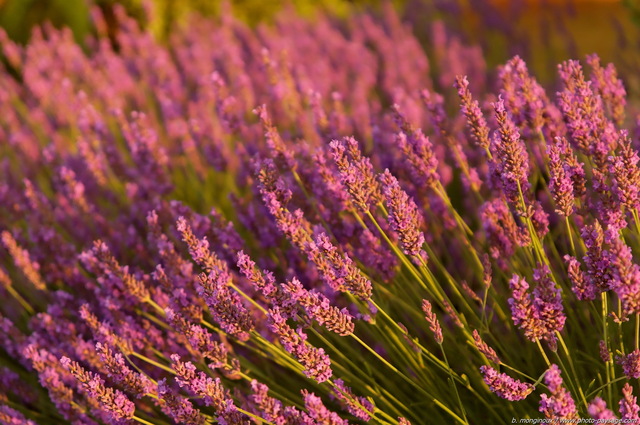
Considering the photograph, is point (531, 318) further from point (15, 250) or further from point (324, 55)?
point (324, 55)

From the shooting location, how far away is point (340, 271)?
1.62 m

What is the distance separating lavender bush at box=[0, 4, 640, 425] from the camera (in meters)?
1.59

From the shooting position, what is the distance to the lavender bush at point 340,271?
1.59 metres

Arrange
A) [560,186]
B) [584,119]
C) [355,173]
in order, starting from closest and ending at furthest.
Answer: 1. [560,186]
2. [355,173]
3. [584,119]

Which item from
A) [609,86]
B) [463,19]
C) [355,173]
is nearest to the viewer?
[355,173]

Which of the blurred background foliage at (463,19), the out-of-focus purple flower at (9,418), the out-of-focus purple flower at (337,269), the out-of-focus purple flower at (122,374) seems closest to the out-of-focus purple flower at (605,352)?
the out-of-focus purple flower at (337,269)

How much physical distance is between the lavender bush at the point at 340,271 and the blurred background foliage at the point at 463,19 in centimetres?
88

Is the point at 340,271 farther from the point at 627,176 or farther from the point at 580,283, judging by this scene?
the point at 627,176

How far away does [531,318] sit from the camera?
150cm

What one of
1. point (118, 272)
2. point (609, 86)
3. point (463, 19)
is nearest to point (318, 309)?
point (118, 272)

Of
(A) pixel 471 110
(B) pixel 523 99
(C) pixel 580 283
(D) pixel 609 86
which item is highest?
(D) pixel 609 86

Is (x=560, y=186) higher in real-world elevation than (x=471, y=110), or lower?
lower

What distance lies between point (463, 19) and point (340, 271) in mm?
4926

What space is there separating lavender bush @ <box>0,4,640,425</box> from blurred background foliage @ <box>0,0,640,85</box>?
34.8 inches
